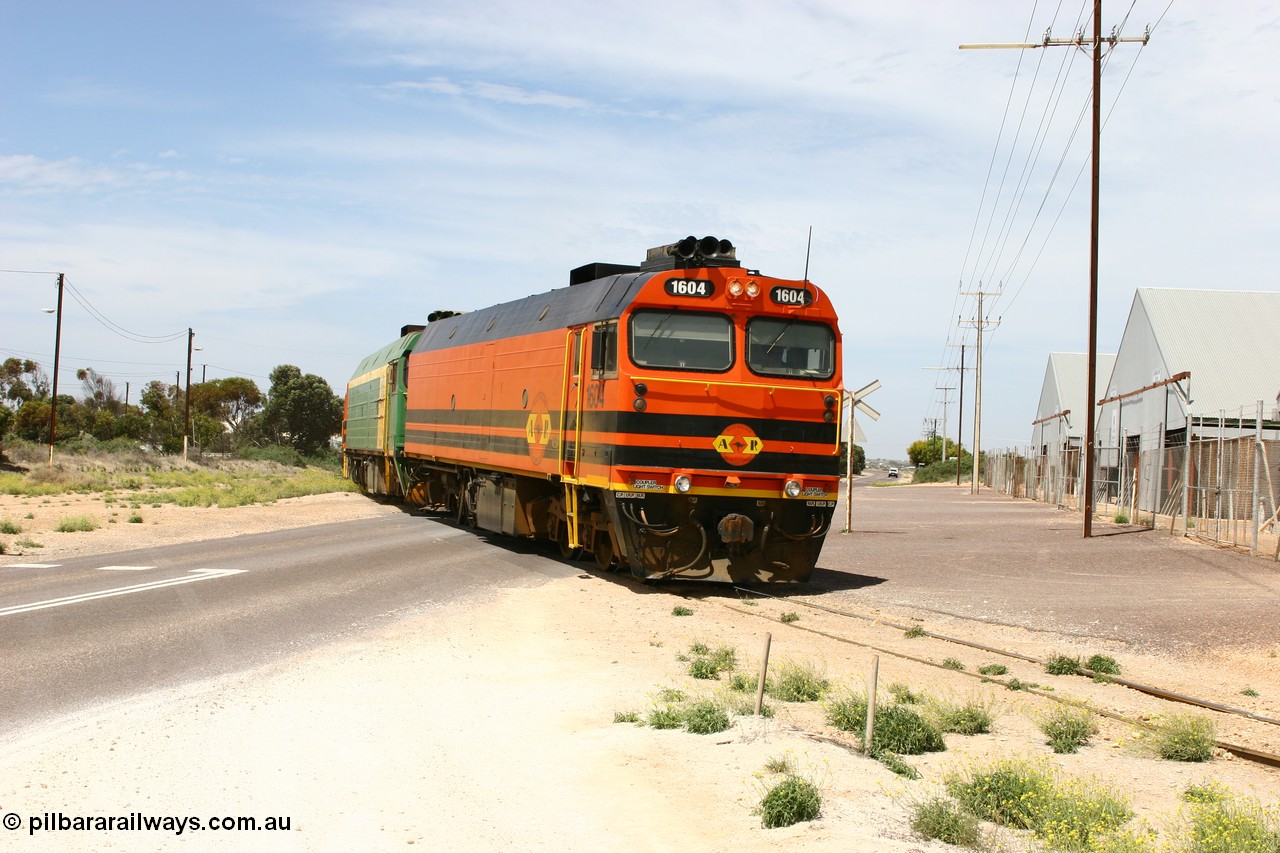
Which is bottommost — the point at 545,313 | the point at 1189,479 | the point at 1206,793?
the point at 1206,793

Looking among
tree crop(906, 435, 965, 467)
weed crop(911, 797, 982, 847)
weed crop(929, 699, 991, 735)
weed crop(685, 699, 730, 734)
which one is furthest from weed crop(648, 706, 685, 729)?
tree crop(906, 435, 965, 467)

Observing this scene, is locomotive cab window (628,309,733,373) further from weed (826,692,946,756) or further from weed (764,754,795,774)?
weed (764,754,795,774)

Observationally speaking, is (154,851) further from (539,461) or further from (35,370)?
(35,370)

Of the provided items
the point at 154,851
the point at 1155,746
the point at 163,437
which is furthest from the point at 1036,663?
the point at 163,437

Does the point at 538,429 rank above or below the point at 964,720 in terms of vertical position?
above

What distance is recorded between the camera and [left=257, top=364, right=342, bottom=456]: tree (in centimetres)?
9788

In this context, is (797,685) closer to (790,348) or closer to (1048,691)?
(1048,691)

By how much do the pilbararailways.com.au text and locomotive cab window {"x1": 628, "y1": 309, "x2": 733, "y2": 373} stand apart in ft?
30.8

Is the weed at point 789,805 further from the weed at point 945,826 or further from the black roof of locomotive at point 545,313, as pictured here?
the black roof of locomotive at point 545,313

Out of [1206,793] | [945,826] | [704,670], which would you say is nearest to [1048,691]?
[704,670]

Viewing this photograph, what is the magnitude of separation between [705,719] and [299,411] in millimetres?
95496

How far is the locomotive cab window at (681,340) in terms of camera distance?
1466 centimetres

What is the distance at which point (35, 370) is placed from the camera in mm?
104312

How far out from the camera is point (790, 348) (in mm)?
15125
